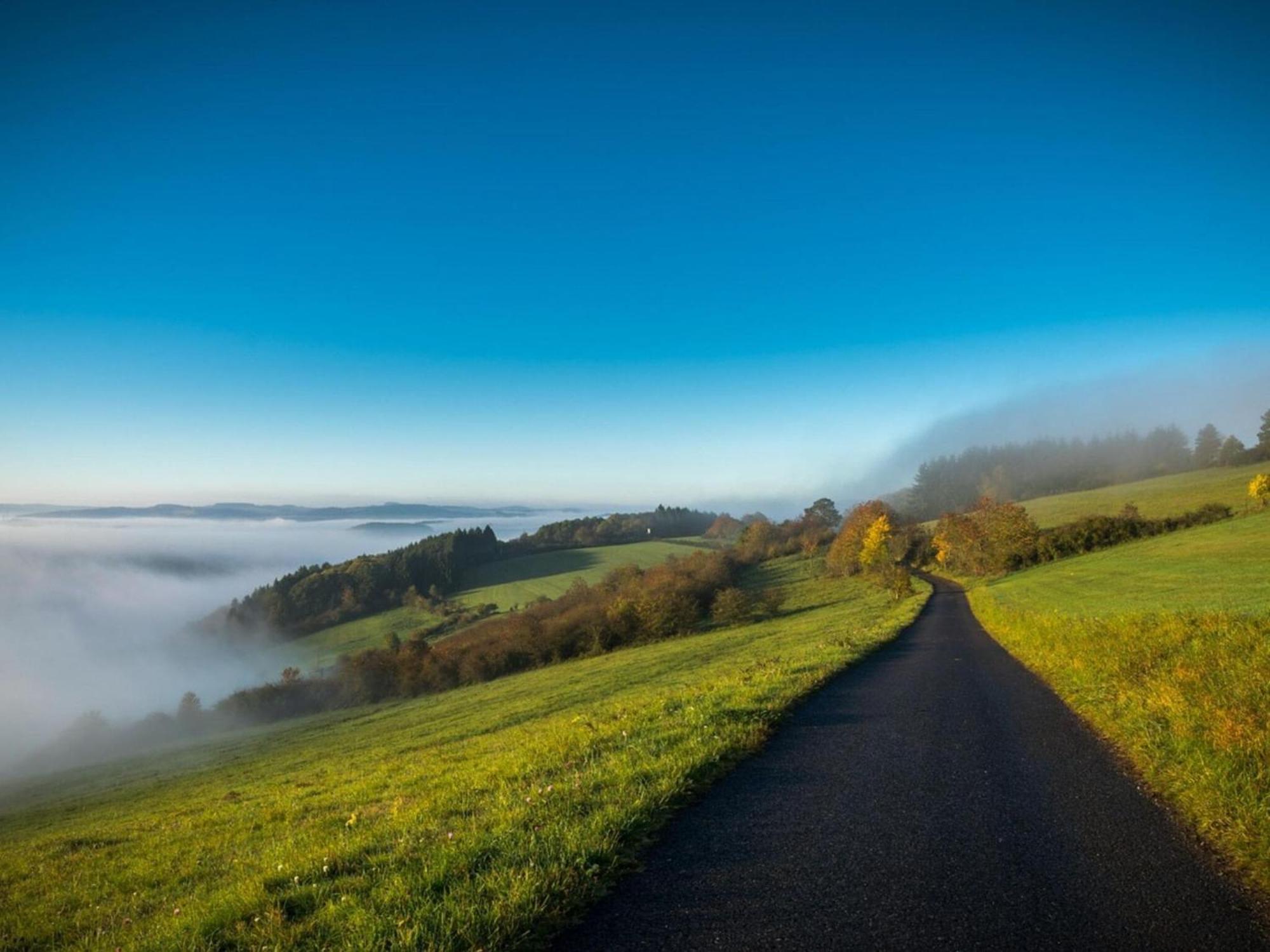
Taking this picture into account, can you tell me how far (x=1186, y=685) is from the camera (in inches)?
399

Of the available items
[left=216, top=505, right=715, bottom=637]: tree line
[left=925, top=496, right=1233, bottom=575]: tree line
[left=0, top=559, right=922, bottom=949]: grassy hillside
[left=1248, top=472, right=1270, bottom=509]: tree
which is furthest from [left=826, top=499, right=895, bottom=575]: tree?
[left=216, top=505, right=715, bottom=637]: tree line

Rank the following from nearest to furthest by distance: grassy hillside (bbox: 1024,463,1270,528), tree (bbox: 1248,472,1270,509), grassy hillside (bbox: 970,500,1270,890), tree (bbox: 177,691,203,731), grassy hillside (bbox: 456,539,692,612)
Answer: grassy hillside (bbox: 970,500,1270,890)
tree (bbox: 1248,472,1270,509)
grassy hillside (bbox: 1024,463,1270,528)
tree (bbox: 177,691,203,731)
grassy hillside (bbox: 456,539,692,612)

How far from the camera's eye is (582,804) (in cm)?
712

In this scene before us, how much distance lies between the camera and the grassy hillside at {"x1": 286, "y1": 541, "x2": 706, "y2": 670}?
102 metres

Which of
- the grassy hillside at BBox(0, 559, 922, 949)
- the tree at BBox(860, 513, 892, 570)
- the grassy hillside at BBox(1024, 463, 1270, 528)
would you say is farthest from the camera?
the tree at BBox(860, 513, 892, 570)

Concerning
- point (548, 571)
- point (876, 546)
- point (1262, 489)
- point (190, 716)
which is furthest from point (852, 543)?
point (190, 716)

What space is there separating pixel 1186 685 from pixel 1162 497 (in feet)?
309

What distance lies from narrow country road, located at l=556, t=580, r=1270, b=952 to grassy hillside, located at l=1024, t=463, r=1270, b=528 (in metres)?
79.0

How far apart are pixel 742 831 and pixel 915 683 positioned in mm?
10901

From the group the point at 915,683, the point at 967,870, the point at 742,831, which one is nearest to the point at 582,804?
the point at 742,831

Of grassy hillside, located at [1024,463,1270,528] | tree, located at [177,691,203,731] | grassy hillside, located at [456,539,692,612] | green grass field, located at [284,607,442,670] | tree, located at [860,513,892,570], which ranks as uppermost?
grassy hillside, located at [1024,463,1270,528]

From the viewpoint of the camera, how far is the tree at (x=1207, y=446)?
124438 millimetres

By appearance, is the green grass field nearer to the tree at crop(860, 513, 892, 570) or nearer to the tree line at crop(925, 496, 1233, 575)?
the tree at crop(860, 513, 892, 570)

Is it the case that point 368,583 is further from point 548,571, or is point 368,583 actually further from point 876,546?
point 876,546
